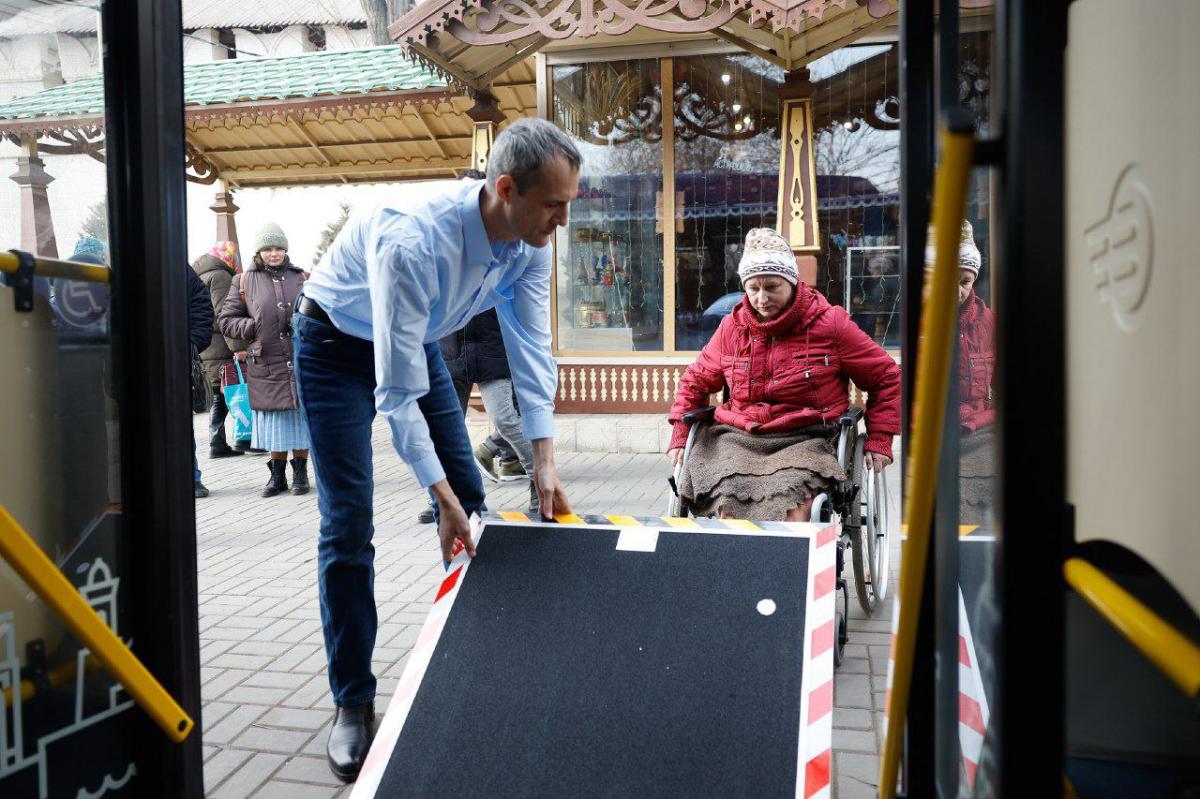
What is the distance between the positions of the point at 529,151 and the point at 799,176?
6.26 metres

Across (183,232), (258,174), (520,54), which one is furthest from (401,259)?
(258,174)

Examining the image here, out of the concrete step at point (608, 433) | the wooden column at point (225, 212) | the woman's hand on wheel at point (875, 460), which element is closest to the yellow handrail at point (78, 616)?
the woman's hand on wheel at point (875, 460)

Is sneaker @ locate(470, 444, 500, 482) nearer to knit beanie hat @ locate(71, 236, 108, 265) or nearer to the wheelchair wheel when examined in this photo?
the wheelchair wheel

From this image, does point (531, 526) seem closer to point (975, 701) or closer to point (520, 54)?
point (975, 701)

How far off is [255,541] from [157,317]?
4.22 m

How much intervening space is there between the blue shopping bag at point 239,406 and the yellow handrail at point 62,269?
625 centimetres

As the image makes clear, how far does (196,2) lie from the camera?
1198 inches

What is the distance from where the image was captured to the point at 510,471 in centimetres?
749

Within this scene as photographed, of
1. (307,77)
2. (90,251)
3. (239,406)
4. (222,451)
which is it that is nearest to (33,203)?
(90,251)

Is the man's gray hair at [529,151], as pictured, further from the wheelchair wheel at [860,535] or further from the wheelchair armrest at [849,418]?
the wheelchair wheel at [860,535]

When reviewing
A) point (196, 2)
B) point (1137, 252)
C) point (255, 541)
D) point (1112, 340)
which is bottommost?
point (255, 541)

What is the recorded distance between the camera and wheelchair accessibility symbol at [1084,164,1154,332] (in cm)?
114

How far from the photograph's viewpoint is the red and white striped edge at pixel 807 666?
6.88ft

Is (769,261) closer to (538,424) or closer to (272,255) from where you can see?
(538,424)
